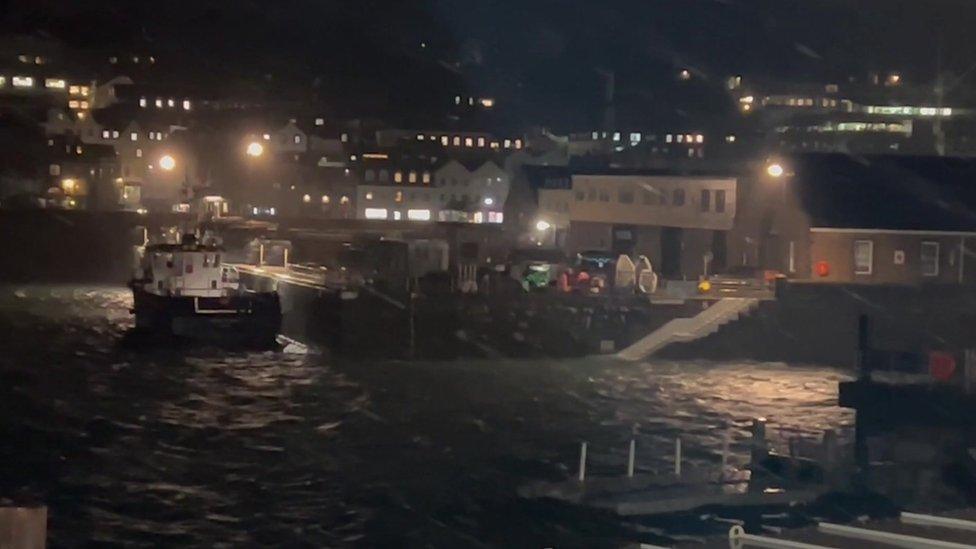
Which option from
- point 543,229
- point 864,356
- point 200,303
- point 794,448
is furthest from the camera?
point 543,229

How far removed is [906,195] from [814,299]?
3.88 m

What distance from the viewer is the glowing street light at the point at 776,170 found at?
86.4 ft

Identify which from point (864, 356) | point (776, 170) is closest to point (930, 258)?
point (776, 170)

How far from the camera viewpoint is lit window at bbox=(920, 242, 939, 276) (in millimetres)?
24859

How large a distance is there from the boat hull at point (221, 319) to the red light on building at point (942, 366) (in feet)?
46.0

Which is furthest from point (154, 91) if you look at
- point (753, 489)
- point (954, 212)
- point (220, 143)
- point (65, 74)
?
point (753, 489)

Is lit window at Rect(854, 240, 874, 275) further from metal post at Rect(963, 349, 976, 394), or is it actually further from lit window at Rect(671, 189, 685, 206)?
metal post at Rect(963, 349, 976, 394)

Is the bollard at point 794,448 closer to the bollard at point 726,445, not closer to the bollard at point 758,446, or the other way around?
the bollard at point 758,446

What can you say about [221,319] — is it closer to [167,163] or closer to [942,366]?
[942,366]

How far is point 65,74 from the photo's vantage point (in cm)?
7025

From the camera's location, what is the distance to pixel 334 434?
16.4 m

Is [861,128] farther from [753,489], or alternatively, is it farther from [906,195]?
[753,489]

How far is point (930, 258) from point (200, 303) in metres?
12.8

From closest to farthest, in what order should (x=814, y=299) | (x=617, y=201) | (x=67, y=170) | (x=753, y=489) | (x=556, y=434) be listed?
(x=753, y=489) < (x=556, y=434) < (x=814, y=299) < (x=617, y=201) < (x=67, y=170)
